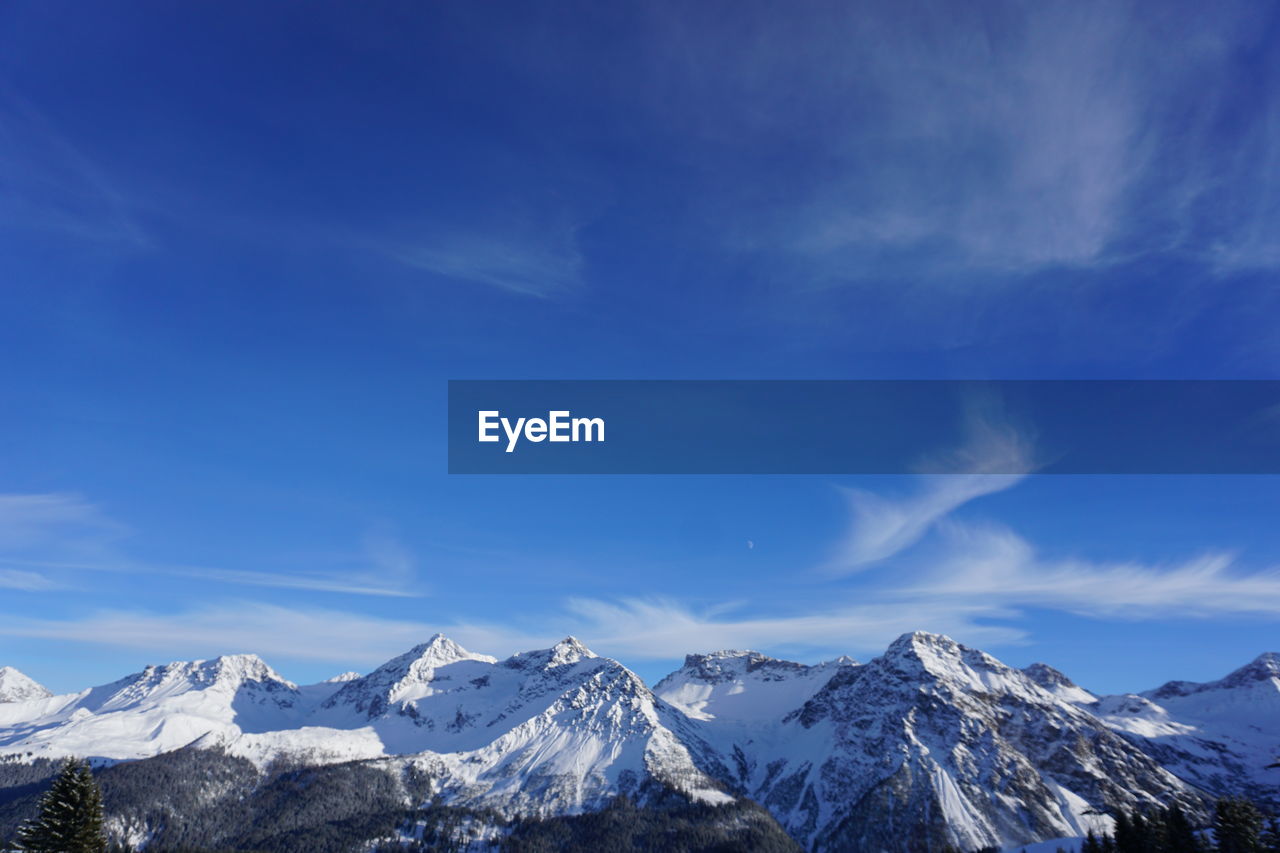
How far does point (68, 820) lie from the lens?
62031mm

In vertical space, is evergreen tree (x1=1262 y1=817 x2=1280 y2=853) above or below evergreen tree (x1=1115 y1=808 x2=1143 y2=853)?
above

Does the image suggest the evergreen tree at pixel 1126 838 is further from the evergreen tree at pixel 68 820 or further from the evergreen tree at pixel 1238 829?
the evergreen tree at pixel 68 820

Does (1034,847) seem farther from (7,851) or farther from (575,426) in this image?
(7,851)

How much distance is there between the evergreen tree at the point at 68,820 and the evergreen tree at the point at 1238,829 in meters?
132

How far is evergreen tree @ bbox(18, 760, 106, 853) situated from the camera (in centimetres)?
6080

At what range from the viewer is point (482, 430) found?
275 feet

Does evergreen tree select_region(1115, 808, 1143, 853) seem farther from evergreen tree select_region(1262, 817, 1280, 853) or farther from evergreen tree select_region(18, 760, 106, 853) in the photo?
evergreen tree select_region(18, 760, 106, 853)

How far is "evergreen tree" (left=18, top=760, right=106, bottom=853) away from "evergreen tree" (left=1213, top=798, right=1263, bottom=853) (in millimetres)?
132476

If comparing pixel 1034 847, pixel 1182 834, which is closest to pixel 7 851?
pixel 1182 834

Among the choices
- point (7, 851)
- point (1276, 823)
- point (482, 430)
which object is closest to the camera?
point (7, 851)

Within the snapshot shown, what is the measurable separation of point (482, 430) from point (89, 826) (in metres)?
50.4

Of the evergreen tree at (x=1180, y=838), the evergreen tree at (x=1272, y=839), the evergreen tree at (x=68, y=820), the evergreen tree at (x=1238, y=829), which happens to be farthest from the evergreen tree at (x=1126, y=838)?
the evergreen tree at (x=68, y=820)

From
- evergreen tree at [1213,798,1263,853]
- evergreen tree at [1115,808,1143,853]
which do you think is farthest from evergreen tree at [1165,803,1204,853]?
evergreen tree at [1115,808,1143,853]

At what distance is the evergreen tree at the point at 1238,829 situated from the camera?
9444 centimetres
